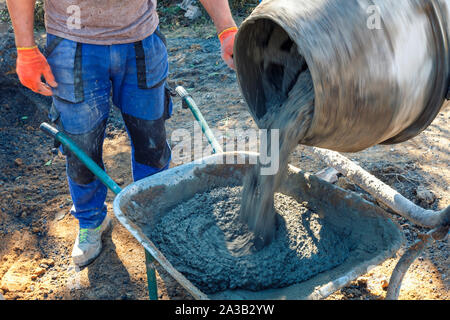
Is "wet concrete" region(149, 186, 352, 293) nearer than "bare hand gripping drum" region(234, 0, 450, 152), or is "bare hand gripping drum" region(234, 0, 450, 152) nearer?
"bare hand gripping drum" region(234, 0, 450, 152)

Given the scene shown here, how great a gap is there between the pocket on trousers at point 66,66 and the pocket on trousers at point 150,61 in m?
0.29

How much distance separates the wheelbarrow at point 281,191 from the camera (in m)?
1.73

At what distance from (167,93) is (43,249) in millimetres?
1252

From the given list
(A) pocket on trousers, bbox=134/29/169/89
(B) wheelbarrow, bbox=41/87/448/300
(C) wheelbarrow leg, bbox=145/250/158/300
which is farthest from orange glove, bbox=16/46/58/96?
(C) wheelbarrow leg, bbox=145/250/158/300

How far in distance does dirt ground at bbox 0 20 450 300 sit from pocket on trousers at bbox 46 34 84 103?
40.6 inches

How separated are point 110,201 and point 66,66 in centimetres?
127

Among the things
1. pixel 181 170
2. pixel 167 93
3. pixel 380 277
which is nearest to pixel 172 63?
pixel 167 93

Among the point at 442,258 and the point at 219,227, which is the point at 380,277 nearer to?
the point at 442,258

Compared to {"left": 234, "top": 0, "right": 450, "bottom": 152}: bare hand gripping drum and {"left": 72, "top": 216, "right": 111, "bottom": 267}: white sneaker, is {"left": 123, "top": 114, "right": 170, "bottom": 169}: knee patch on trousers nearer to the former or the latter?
{"left": 72, "top": 216, "right": 111, "bottom": 267}: white sneaker

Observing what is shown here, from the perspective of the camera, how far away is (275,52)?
200 centimetres

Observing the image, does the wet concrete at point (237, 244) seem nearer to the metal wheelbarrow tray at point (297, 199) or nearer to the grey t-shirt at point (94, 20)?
the metal wheelbarrow tray at point (297, 199)

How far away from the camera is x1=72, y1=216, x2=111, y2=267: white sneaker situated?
2623 millimetres

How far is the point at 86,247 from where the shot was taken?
2.63m

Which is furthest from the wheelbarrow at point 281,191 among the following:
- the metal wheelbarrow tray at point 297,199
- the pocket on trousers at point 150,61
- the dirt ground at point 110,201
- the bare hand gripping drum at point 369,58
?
the dirt ground at point 110,201
